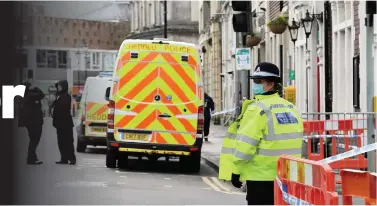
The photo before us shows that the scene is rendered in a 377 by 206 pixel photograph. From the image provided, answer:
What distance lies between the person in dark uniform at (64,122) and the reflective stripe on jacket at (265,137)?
113 inches

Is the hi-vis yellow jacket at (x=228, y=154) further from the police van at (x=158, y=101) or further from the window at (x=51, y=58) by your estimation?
the police van at (x=158, y=101)

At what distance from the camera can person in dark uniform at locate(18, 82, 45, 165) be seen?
12.0 feet

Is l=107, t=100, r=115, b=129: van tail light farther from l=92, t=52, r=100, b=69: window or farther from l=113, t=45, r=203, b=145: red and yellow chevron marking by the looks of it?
l=92, t=52, r=100, b=69: window

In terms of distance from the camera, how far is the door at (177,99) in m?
19.2

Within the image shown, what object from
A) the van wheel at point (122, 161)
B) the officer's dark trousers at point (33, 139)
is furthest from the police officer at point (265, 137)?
the van wheel at point (122, 161)

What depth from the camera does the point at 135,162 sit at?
22.6 meters

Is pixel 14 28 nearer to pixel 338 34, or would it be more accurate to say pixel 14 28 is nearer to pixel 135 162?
pixel 135 162

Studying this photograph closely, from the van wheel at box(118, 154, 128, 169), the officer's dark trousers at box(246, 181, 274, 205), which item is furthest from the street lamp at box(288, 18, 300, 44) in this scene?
the officer's dark trousers at box(246, 181, 274, 205)

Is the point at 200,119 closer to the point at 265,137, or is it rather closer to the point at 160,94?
the point at 160,94

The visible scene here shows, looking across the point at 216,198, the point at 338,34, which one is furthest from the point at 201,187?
the point at 338,34

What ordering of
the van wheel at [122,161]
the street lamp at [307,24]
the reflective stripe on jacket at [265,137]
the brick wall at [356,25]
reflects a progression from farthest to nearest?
1. the street lamp at [307,24]
2. the brick wall at [356,25]
3. the van wheel at [122,161]
4. the reflective stripe on jacket at [265,137]

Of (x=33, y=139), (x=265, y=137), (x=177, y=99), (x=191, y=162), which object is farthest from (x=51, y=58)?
(x=191, y=162)

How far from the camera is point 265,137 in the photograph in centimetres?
740

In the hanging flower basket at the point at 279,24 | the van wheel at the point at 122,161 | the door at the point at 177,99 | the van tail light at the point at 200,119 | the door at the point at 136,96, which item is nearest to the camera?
the door at the point at 136,96
